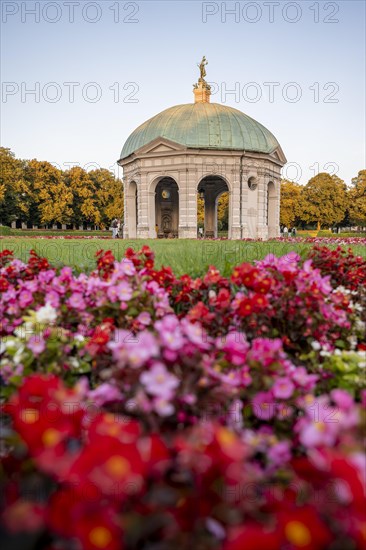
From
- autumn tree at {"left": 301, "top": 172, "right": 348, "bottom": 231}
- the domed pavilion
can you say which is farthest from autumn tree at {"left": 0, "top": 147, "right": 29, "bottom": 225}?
autumn tree at {"left": 301, "top": 172, "right": 348, "bottom": 231}

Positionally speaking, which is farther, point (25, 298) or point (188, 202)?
point (188, 202)

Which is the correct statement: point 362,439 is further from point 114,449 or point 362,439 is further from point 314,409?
point 114,449

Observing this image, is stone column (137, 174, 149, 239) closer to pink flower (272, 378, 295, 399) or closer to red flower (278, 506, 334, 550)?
pink flower (272, 378, 295, 399)

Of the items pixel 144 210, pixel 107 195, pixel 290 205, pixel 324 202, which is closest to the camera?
pixel 144 210

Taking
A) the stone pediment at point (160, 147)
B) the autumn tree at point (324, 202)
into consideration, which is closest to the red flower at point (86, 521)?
the stone pediment at point (160, 147)

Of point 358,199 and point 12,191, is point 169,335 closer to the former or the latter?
point 12,191

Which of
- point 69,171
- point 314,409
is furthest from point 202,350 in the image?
point 69,171

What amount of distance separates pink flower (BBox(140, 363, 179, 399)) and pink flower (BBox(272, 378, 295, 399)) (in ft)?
2.20

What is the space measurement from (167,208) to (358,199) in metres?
30.1

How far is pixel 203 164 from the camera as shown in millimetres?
25031

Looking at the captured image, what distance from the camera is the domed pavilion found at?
25078mm

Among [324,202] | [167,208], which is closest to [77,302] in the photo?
[167,208]

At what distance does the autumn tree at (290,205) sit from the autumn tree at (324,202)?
677 millimetres

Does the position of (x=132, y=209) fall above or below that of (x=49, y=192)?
below
